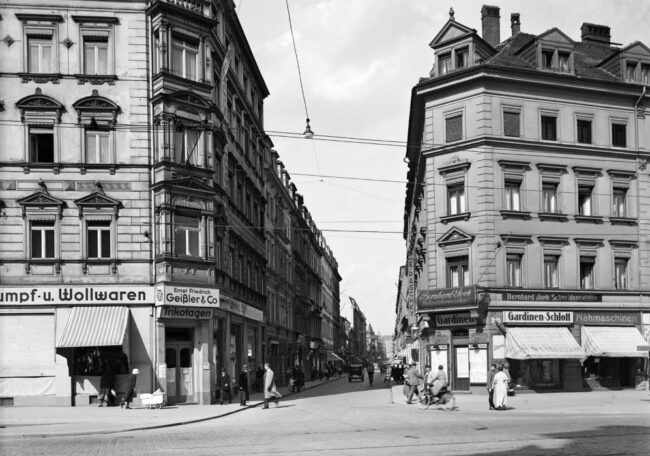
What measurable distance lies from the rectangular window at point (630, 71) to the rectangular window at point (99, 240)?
28584 millimetres

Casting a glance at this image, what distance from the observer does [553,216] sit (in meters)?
40.8

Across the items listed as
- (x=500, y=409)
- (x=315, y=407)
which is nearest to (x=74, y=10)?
(x=315, y=407)

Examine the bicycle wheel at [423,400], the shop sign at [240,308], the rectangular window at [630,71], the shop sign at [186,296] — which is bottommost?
the bicycle wheel at [423,400]

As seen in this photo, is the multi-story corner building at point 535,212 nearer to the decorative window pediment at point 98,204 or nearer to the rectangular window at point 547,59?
the rectangular window at point 547,59

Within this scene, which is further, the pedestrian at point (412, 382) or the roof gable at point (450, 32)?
the roof gable at point (450, 32)

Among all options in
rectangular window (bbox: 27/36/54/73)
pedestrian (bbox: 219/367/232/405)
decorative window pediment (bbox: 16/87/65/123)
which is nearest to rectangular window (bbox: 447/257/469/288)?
pedestrian (bbox: 219/367/232/405)

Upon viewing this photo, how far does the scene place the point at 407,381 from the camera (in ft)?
114

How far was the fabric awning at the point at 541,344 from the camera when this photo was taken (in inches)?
1511

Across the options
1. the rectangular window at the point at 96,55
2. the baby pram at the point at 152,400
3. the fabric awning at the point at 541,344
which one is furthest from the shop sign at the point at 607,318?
the rectangular window at the point at 96,55

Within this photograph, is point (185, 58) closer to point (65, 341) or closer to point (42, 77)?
point (42, 77)

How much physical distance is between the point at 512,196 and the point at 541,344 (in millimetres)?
7570

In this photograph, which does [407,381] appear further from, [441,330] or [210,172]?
[210,172]

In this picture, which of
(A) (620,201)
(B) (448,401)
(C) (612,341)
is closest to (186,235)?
(B) (448,401)

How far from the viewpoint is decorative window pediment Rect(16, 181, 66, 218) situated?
106 ft
